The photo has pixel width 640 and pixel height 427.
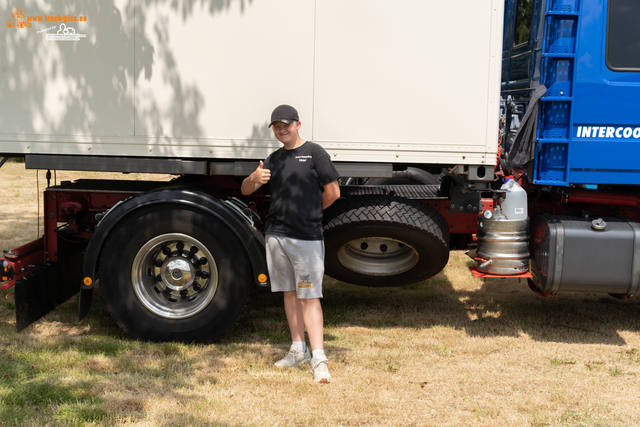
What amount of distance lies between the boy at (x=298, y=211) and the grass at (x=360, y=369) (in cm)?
36

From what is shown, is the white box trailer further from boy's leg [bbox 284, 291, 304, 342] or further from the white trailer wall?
boy's leg [bbox 284, 291, 304, 342]

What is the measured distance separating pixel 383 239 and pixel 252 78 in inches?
60.0

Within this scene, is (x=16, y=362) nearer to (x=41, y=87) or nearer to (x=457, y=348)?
(x=41, y=87)

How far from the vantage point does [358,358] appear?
4.12m

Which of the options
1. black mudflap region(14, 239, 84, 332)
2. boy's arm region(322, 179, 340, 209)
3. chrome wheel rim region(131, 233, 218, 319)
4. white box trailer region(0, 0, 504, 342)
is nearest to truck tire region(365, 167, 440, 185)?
white box trailer region(0, 0, 504, 342)

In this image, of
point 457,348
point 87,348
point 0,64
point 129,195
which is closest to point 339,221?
point 457,348

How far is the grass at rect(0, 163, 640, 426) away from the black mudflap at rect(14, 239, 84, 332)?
5.4 inches

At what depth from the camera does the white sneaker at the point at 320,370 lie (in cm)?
371

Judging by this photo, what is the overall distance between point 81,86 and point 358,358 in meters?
2.63

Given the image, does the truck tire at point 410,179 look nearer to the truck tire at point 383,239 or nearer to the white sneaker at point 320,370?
the truck tire at point 383,239

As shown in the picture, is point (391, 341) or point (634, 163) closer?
point (634, 163)

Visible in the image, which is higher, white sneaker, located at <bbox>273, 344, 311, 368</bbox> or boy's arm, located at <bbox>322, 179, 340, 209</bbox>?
boy's arm, located at <bbox>322, 179, 340, 209</bbox>

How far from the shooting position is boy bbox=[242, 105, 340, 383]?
12.2 ft

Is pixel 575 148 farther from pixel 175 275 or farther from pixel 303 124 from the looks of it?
pixel 175 275
